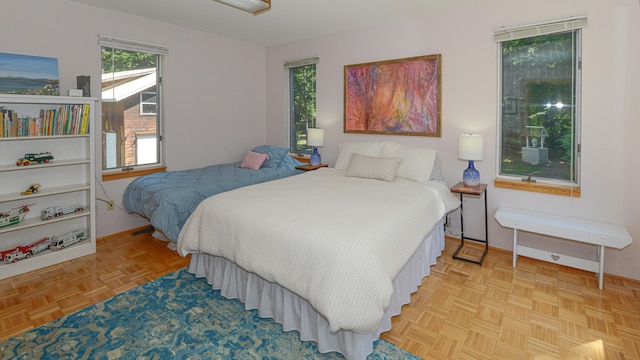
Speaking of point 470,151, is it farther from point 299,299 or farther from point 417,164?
point 299,299

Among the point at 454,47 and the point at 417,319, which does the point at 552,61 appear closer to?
the point at 454,47

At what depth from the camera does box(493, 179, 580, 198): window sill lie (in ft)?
9.87

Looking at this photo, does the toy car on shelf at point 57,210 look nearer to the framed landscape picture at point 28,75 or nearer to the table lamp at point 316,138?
the framed landscape picture at point 28,75

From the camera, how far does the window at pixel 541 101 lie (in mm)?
2986

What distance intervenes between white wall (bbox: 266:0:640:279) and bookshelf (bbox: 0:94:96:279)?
111 inches

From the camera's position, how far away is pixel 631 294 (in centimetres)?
261

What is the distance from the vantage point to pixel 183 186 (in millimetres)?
3477

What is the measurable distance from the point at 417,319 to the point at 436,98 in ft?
7.86

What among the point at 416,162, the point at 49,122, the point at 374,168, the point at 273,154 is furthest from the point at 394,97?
the point at 49,122

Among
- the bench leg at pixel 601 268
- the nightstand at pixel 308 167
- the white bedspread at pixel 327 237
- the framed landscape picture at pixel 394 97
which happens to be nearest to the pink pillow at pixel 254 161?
the nightstand at pixel 308 167

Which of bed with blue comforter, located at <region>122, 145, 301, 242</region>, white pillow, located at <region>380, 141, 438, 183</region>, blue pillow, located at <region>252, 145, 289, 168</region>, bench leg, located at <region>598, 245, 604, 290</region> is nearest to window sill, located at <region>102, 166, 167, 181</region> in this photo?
bed with blue comforter, located at <region>122, 145, 301, 242</region>

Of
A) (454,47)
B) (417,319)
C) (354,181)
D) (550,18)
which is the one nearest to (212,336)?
(417,319)

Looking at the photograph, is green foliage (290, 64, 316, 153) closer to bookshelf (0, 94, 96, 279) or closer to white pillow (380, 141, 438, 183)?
white pillow (380, 141, 438, 183)

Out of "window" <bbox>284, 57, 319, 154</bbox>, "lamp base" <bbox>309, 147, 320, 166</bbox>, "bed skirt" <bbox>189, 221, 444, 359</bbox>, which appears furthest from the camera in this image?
"window" <bbox>284, 57, 319, 154</bbox>
